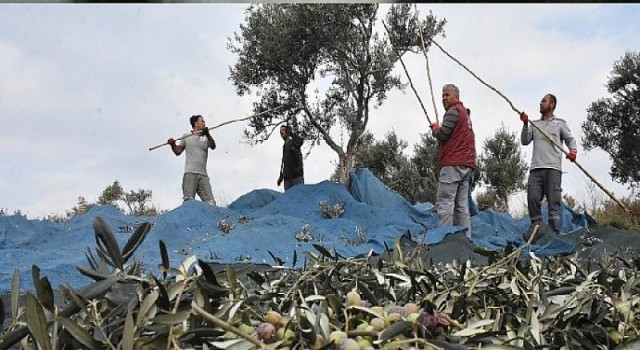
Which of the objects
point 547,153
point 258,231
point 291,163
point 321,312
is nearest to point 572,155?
point 547,153

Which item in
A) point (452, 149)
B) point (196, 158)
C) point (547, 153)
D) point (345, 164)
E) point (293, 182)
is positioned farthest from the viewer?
point (345, 164)

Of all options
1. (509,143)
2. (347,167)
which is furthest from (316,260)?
Result: (509,143)

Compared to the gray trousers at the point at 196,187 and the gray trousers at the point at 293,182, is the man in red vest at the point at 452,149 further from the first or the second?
the gray trousers at the point at 293,182

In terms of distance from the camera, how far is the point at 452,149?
861 centimetres

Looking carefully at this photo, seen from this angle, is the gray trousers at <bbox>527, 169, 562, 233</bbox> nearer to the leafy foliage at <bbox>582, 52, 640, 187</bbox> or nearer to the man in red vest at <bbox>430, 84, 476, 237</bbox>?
the man in red vest at <bbox>430, 84, 476, 237</bbox>

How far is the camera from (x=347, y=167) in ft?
47.5

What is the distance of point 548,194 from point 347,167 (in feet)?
19.2

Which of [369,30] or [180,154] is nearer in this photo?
[180,154]

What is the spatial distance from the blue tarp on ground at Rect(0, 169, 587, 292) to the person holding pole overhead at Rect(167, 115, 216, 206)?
0.86 m

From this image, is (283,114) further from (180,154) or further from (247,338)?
(247,338)

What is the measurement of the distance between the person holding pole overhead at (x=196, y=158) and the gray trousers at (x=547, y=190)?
5162 mm

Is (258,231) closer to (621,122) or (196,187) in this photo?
(196,187)

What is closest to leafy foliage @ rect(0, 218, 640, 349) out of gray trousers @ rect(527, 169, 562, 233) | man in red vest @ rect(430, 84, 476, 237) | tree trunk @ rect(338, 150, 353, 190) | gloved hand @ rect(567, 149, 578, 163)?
man in red vest @ rect(430, 84, 476, 237)

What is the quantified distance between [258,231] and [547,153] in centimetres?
403
